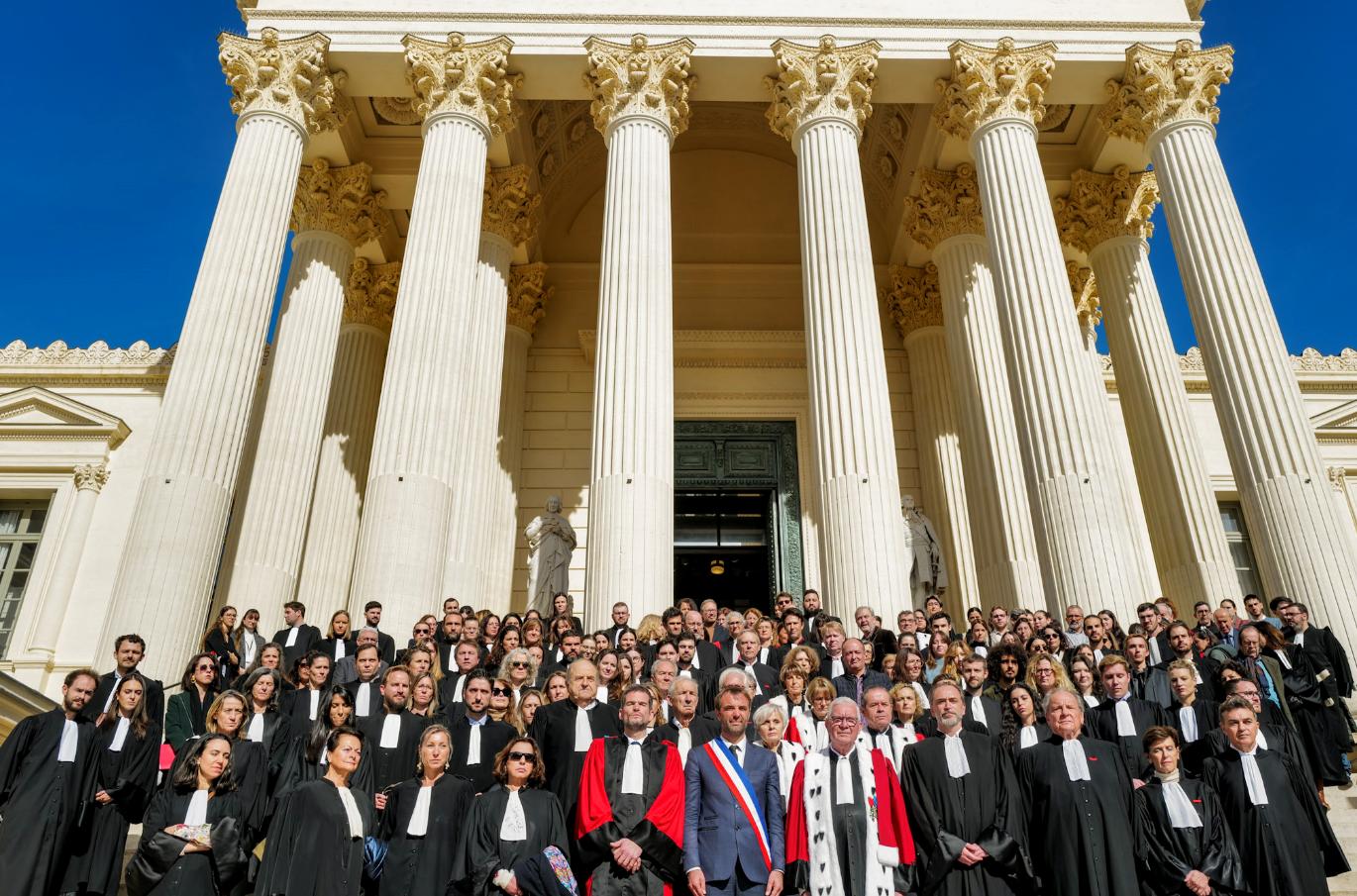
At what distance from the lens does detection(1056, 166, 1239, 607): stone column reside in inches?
669

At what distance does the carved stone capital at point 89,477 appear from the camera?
22453mm

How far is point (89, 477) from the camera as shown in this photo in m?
22.5

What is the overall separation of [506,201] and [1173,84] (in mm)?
12990

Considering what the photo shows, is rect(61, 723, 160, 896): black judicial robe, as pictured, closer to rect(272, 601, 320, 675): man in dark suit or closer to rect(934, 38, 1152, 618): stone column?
rect(272, 601, 320, 675): man in dark suit

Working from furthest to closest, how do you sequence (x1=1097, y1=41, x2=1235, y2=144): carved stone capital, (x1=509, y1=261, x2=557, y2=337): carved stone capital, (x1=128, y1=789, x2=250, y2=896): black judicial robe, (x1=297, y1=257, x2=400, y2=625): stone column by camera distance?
1. (x1=509, y1=261, x2=557, y2=337): carved stone capital
2. (x1=297, y1=257, x2=400, y2=625): stone column
3. (x1=1097, y1=41, x2=1235, y2=144): carved stone capital
4. (x1=128, y1=789, x2=250, y2=896): black judicial robe

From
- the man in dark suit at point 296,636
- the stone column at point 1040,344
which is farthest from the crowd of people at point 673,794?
the stone column at point 1040,344

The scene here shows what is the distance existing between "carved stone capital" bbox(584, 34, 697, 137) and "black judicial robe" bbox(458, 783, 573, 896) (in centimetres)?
1380

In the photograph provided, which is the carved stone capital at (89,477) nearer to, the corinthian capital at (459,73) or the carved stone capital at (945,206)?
the corinthian capital at (459,73)

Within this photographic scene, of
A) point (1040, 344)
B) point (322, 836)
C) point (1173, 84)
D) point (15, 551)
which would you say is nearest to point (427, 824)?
point (322, 836)

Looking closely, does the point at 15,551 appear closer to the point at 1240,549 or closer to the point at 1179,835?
the point at 1179,835

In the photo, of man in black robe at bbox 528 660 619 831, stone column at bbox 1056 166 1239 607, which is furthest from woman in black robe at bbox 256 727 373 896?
stone column at bbox 1056 166 1239 607

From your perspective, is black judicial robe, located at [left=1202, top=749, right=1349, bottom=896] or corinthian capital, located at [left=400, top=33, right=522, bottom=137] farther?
corinthian capital, located at [left=400, top=33, right=522, bottom=137]

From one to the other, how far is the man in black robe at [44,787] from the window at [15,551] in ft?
57.2

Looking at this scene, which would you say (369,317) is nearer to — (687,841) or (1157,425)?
(1157,425)
